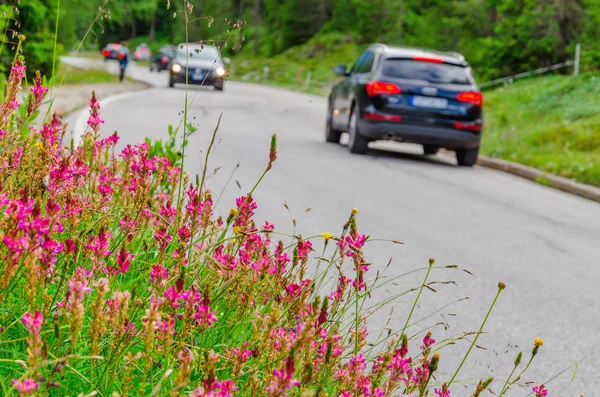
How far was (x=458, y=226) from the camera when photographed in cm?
959

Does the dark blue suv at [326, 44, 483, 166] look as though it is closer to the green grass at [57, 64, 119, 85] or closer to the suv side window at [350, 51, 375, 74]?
the suv side window at [350, 51, 375, 74]

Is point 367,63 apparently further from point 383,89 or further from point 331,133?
point 331,133

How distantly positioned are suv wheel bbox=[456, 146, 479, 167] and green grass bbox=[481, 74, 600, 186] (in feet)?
2.71

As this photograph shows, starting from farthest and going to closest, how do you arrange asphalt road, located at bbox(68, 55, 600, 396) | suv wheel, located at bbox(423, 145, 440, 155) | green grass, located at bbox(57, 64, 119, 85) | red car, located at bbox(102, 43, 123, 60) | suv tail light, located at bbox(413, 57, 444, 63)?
red car, located at bbox(102, 43, 123, 60) → green grass, located at bbox(57, 64, 119, 85) → suv wheel, located at bbox(423, 145, 440, 155) → suv tail light, located at bbox(413, 57, 444, 63) → asphalt road, located at bbox(68, 55, 600, 396)

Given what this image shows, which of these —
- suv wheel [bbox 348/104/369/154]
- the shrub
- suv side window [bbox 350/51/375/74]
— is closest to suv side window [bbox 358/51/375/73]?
suv side window [bbox 350/51/375/74]

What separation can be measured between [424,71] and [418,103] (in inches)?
24.4

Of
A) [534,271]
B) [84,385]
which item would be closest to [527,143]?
Result: [534,271]

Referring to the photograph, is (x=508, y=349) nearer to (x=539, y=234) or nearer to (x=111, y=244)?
(x=111, y=244)

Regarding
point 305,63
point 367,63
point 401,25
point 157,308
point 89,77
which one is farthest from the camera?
point 305,63

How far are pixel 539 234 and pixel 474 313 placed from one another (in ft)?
12.0

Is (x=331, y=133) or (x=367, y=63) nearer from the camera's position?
(x=367, y=63)

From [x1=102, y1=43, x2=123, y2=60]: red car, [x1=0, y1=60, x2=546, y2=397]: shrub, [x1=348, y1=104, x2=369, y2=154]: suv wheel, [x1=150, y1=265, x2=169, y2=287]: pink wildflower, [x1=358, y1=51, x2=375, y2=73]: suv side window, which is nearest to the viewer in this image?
[x1=0, y1=60, x2=546, y2=397]: shrub

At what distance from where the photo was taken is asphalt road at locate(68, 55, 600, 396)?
224 inches

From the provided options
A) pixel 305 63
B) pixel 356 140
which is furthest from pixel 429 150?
pixel 305 63
